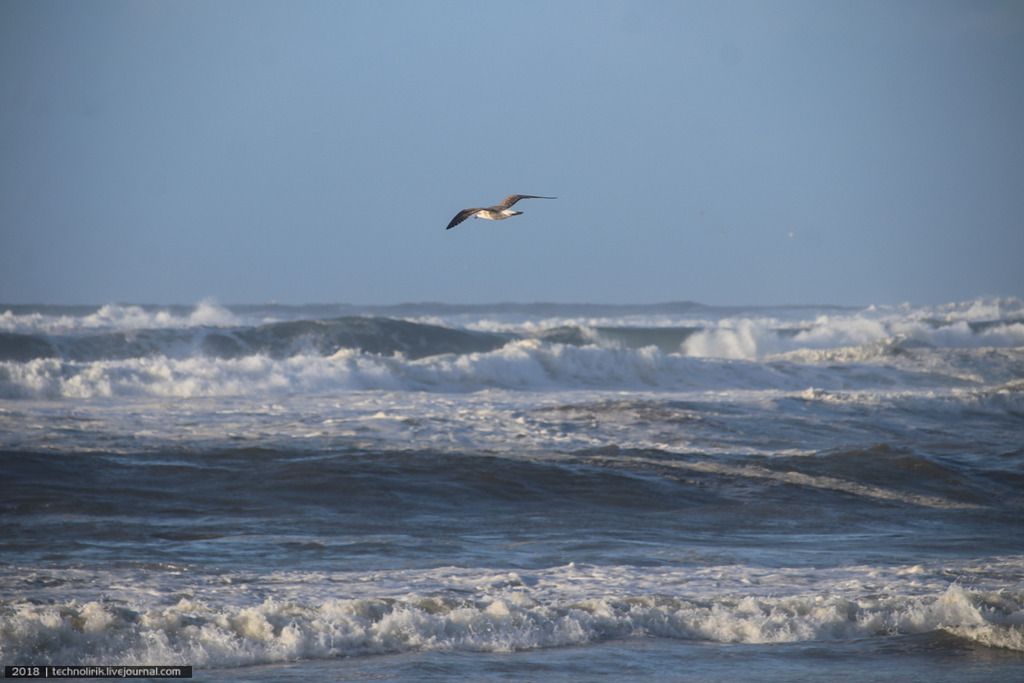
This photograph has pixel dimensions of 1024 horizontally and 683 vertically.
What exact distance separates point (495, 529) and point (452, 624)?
2869 mm

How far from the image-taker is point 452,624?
Result: 7715 millimetres

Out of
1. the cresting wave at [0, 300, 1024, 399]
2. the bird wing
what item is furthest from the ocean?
the bird wing

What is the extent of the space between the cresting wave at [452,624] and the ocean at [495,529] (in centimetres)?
2

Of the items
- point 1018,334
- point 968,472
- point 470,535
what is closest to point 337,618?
point 470,535

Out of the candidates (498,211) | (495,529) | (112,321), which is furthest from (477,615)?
(112,321)

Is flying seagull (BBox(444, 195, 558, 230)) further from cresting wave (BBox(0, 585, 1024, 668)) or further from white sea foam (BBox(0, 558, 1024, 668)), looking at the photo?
cresting wave (BBox(0, 585, 1024, 668))

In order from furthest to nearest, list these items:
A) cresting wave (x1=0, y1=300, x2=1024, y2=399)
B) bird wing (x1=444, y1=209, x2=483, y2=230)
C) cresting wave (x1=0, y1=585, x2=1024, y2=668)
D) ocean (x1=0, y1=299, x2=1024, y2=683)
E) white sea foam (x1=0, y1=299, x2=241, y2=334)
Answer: white sea foam (x1=0, y1=299, x2=241, y2=334) → cresting wave (x1=0, y1=300, x2=1024, y2=399) → bird wing (x1=444, y1=209, x2=483, y2=230) → ocean (x1=0, y1=299, x2=1024, y2=683) → cresting wave (x1=0, y1=585, x2=1024, y2=668)

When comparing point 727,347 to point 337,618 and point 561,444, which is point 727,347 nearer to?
point 561,444

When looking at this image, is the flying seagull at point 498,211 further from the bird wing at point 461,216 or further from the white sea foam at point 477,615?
the white sea foam at point 477,615

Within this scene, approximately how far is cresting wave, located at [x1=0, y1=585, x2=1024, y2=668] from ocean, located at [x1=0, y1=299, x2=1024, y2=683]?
2 cm

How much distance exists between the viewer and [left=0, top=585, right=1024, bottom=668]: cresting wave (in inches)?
282

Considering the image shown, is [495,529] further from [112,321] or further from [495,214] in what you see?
[112,321]

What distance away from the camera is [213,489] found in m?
11.7

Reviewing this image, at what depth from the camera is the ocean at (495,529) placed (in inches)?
290
